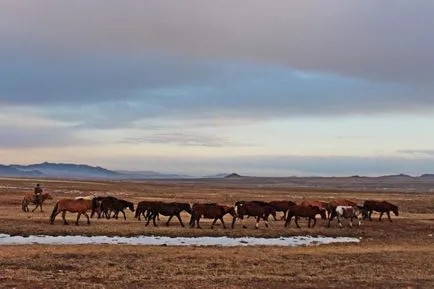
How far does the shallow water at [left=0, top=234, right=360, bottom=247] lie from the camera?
2313cm

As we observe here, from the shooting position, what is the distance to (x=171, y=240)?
2497cm

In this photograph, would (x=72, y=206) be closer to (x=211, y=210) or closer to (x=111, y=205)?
(x=111, y=205)

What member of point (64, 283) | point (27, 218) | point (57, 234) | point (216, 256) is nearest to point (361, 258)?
point (216, 256)

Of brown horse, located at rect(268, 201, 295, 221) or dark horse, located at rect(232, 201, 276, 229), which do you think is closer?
dark horse, located at rect(232, 201, 276, 229)

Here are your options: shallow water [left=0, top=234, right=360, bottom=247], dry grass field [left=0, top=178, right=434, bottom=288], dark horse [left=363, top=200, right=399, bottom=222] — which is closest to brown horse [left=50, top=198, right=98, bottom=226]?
dry grass field [left=0, top=178, right=434, bottom=288]

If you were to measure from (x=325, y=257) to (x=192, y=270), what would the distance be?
17.8 ft

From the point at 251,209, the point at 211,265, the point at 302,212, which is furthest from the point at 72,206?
the point at 211,265

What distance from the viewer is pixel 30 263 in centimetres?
1747

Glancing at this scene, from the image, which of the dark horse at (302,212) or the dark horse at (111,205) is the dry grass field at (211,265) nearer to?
the dark horse at (302,212)

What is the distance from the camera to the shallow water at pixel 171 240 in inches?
911

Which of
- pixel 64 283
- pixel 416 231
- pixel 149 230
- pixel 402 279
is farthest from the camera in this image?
pixel 416 231

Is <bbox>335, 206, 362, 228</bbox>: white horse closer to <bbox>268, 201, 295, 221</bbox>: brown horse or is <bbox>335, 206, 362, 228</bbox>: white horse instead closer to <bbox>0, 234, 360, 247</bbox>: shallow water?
<bbox>268, 201, 295, 221</bbox>: brown horse

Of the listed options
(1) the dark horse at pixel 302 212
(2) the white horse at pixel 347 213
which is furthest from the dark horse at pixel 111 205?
(2) the white horse at pixel 347 213

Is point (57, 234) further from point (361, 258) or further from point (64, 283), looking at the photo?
point (361, 258)
